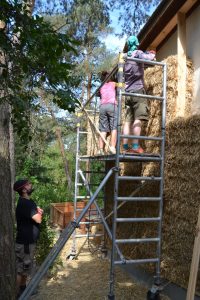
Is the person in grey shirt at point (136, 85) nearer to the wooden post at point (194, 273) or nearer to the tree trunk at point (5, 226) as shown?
the tree trunk at point (5, 226)

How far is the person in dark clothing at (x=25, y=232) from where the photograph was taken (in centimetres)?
582

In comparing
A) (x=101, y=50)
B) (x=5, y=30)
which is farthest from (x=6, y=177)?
(x=101, y=50)

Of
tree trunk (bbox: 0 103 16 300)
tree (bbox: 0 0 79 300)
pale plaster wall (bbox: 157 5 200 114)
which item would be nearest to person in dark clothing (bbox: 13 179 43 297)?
tree trunk (bbox: 0 103 16 300)

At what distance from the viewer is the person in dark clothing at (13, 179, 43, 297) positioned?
19.1ft

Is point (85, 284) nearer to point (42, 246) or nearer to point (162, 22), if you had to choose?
point (42, 246)

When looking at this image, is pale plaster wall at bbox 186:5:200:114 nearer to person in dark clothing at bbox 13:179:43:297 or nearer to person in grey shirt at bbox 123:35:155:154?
person in grey shirt at bbox 123:35:155:154

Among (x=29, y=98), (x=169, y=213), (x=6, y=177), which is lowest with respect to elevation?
(x=169, y=213)

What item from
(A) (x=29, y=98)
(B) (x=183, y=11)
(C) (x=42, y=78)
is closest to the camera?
(C) (x=42, y=78)

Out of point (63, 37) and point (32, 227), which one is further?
point (32, 227)

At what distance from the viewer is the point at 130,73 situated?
595cm

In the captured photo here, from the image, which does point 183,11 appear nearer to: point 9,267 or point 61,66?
point 61,66

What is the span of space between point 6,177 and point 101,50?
20.2 meters

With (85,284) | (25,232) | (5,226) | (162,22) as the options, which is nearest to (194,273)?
(5,226)

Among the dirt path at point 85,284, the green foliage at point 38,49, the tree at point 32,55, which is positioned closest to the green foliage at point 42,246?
the dirt path at point 85,284
